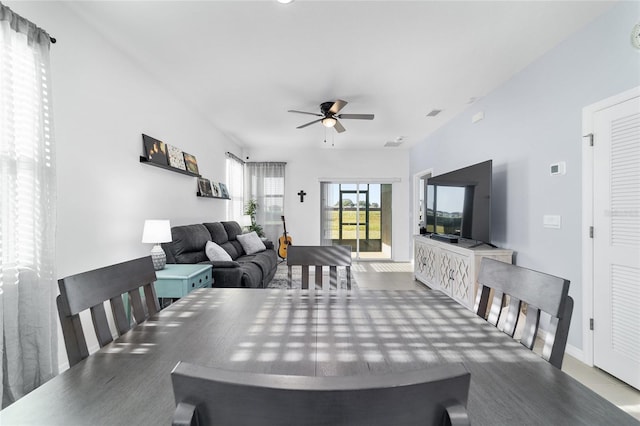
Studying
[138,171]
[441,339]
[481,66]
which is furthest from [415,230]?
[441,339]

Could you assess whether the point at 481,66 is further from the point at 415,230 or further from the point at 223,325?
the point at 415,230

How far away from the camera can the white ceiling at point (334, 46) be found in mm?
2172

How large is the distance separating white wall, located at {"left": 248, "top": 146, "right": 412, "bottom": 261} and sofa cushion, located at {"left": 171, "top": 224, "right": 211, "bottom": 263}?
321cm

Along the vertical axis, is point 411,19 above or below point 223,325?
above

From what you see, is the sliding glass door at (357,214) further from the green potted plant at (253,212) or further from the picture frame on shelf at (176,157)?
the picture frame on shelf at (176,157)

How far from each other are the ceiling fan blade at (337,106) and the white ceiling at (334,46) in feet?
0.58

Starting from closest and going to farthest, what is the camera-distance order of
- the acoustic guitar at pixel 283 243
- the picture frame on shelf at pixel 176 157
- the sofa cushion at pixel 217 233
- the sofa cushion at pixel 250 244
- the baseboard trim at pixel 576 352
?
1. the baseboard trim at pixel 576 352
2. the picture frame on shelf at pixel 176 157
3. the sofa cushion at pixel 217 233
4. the sofa cushion at pixel 250 244
5. the acoustic guitar at pixel 283 243

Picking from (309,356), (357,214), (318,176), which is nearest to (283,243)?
(318,176)

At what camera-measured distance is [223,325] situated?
108 centimetres

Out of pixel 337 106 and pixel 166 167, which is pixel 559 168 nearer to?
pixel 337 106

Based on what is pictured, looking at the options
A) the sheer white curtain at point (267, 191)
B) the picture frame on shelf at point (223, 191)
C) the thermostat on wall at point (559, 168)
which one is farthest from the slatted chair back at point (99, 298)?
the sheer white curtain at point (267, 191)

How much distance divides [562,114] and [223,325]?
3.25 meters

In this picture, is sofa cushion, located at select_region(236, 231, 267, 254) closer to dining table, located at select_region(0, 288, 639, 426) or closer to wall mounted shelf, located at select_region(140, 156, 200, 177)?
wall mounted shelf, located at select_region(140, 156, 200, 177)

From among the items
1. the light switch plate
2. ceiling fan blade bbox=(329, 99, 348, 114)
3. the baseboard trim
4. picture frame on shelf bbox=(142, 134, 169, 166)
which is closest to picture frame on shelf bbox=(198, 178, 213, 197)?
picture frame on shelf bbox=(142, 134, 169, 166)
